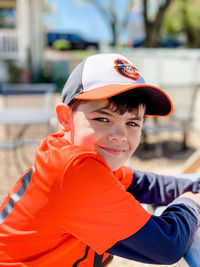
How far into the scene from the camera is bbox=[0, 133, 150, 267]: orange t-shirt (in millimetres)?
961

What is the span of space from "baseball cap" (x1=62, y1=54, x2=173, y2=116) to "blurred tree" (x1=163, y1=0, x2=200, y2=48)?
912 inches

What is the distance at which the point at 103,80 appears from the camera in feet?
3.53

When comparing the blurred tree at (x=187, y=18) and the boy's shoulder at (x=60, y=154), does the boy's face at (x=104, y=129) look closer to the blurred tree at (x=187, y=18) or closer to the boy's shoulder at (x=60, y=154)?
the boy's shoulder at (x=60, y=154)

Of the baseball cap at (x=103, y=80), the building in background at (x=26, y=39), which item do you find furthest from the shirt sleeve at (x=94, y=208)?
the building in background at (x=26, y=39)

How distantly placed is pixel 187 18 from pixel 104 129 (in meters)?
24.2

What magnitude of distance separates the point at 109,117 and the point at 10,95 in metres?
3.79

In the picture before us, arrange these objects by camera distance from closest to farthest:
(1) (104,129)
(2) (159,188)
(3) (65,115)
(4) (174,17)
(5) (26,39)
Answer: (1) (104,129) → (3) (65,115) → (2) (159,188) → (5) (26,39) → (4) (174,17)

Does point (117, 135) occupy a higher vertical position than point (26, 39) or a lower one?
higher

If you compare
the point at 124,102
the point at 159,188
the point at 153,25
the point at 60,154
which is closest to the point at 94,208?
the point at 60,154

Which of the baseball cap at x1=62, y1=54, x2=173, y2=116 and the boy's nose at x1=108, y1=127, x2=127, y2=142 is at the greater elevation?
the baseball cap at x1=62, y1=54, x2=173, y2=116

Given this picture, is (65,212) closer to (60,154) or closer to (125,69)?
(60,154)

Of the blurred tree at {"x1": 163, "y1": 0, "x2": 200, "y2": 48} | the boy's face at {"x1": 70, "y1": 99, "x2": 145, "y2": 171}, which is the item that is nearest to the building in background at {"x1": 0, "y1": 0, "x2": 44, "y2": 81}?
the boy's face at {"x1": 70, "y1": 99, "x2": 145, "y2": 171}

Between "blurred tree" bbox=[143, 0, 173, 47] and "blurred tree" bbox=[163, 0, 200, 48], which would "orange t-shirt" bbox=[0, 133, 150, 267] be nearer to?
"blurred tree" bbox=[143, 0, 173, 47]

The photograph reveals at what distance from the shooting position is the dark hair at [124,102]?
42.4 inches
